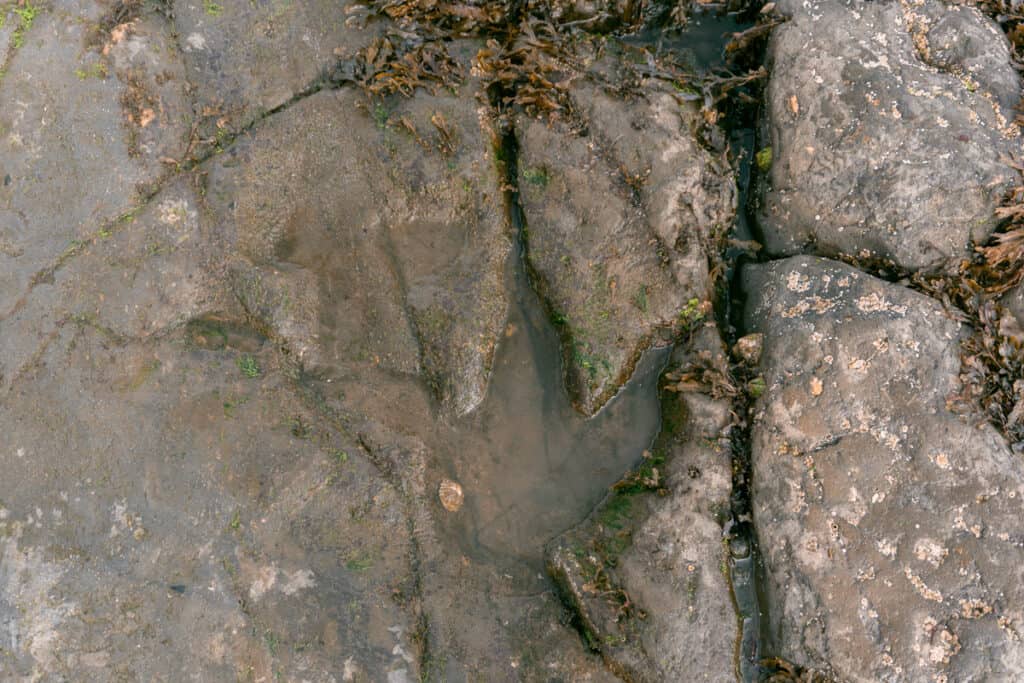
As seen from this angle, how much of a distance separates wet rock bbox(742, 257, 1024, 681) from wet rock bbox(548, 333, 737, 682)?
0.29 meters

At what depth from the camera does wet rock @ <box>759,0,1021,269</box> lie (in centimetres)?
399

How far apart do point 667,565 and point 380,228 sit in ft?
9.17

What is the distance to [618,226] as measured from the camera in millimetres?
4203

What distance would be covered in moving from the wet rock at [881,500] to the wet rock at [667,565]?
293 mm

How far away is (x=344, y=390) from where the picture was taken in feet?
14.0

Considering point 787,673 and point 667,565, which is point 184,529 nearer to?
point 667,565

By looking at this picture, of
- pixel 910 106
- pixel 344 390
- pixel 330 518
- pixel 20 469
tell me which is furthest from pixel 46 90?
pixel 910 106

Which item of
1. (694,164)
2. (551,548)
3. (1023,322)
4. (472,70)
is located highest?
(472,70)

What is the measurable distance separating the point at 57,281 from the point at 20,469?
3.98ft

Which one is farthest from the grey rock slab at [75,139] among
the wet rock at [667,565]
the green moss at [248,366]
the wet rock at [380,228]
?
the wet rock at [667,565]

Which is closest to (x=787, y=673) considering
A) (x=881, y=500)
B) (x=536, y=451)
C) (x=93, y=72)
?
(x=881, y=500)

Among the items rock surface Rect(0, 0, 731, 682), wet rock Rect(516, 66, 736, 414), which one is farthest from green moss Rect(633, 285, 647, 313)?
rock surface Rect(0, 0, 731, 682)

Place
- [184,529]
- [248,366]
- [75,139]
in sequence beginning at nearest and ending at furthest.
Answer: [184,529]
[248,366]
[75,139]

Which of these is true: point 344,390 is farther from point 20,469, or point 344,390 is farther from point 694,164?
point 694,164
